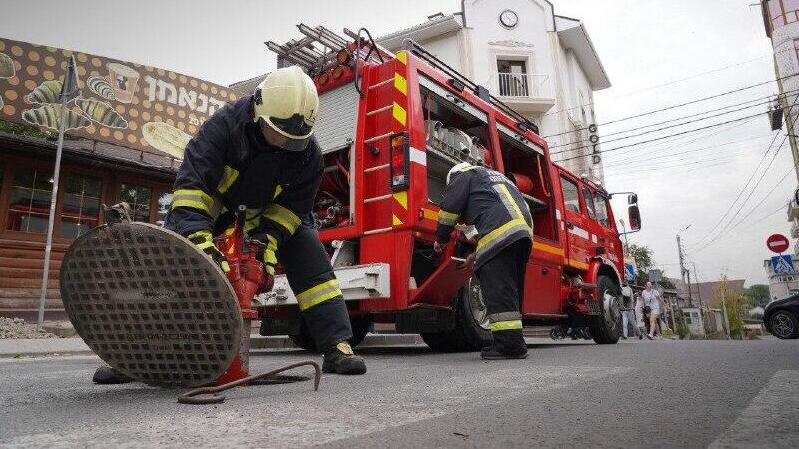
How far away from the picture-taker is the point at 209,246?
6.66 feet

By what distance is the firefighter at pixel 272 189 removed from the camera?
7.36ft

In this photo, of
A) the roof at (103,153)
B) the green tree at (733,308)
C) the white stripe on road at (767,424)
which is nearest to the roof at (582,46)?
the green tree at (733,308)

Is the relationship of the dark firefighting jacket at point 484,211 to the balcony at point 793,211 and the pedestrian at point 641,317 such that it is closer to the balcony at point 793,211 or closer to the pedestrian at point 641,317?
the pedestrian at point 641,317

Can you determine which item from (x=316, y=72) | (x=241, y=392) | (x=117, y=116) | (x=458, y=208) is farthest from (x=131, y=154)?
(x=241, y=392)

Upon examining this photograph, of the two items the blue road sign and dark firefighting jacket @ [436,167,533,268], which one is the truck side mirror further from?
the blue road sign

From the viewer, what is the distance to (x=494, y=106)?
18.7 ft

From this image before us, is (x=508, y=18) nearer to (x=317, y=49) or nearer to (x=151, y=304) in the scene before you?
(x=317, y=49)

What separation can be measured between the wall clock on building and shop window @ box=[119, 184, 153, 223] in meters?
15.0

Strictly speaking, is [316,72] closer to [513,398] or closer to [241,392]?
[241,392]

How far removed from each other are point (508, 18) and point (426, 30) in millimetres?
3323

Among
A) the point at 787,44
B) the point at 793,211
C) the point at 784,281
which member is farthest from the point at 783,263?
the point at 793,211

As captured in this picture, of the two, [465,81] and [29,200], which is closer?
[465,81]

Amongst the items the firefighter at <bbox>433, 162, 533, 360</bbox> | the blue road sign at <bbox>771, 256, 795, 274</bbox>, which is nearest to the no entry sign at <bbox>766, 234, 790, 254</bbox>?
the blue road sign at <bbox>771, 256, 795, 274</bbox>

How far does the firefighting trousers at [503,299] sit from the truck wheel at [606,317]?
313cm
